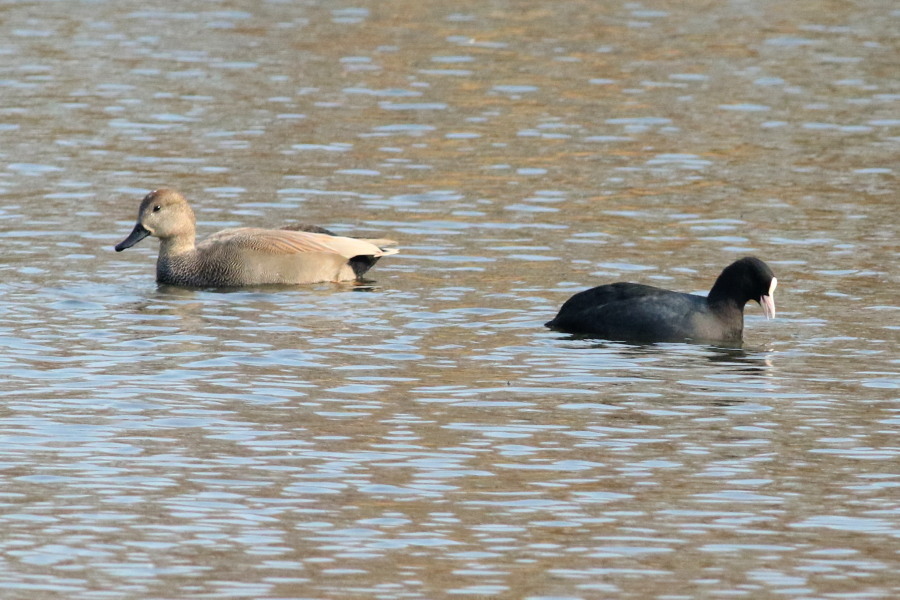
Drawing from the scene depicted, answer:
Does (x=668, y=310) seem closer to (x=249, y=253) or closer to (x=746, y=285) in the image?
(x=746, y=285)

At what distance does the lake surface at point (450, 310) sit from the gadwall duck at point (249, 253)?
0.29 metres

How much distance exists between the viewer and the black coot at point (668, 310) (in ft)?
44.9

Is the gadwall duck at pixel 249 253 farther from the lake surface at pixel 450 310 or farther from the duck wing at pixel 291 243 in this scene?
the lake surface at pixel 450 310

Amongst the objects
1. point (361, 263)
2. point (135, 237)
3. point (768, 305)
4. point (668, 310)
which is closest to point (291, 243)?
point (361, 263)

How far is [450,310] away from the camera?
1450 cm

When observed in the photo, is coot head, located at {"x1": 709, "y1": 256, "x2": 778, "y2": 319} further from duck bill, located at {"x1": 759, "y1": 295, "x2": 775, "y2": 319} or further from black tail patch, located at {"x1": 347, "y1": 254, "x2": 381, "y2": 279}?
black tail patch, located at {"x1": 347, "y1": 254, "x2": 381, "y2": 279}

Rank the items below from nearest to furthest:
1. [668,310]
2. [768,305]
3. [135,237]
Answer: [668,310] → [768,305] → [135,237]

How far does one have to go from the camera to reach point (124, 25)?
91.9 ft

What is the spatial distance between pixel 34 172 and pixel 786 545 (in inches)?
499

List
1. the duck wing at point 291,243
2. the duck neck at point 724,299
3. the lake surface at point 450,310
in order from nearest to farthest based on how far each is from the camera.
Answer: the lake surface at point 450,310, the duck neck at point 724,299, the duck wing at point 291,243

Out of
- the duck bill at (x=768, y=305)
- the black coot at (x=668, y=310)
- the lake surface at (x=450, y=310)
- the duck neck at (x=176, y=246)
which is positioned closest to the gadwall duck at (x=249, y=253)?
the duck neck at (x=176, y=246)

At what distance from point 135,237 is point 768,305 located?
566cm

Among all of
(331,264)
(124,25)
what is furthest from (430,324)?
(124,25)

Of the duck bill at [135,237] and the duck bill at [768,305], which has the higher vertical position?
the duck bill at [135,237]
